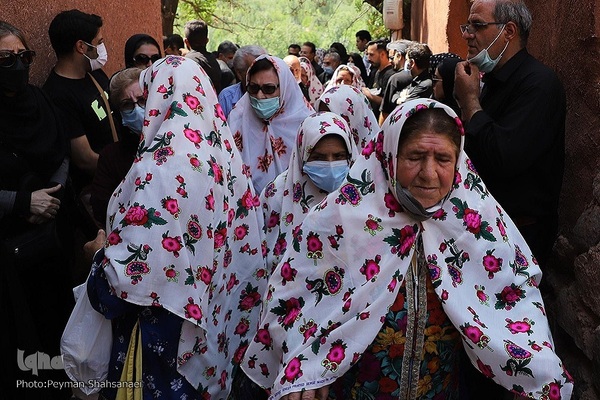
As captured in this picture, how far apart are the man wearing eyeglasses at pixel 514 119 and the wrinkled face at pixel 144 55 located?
2729 mm

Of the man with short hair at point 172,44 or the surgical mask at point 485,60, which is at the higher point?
the surgical mask at point 485,60

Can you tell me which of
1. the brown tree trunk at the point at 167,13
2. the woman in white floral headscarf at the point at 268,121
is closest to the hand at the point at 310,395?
the woman in white floral headscarf at the point at 268,121

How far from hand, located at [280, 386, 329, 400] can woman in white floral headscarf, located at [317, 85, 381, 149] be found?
9.73 feet

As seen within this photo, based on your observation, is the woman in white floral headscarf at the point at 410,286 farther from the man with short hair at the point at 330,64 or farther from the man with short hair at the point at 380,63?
the man with short hair at the point at 330,64

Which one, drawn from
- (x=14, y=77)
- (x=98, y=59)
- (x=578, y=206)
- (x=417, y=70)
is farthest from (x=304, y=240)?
(x=417, y=70)

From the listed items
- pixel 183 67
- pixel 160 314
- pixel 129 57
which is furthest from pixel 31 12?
pixel 160 314

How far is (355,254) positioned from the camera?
8.21 feet

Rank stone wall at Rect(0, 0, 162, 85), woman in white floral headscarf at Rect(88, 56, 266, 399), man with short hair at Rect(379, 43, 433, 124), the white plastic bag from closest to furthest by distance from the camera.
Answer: woman in white floral headscarf at Rect(88, 56, 266, 399) → the white plastic bag → stone wall at Rect(0, 0, 162, 85) → man with short hair at Rect(379, 43, 433, 124)

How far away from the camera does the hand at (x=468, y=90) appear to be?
3574 mm

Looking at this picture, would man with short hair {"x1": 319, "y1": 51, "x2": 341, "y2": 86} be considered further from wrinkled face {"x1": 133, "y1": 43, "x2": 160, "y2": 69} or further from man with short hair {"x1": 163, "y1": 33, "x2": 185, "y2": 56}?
wrinkled face {"x1": 133, "y1": 43, "x2": 160, "y2": 69}

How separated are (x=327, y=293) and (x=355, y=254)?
168 mm

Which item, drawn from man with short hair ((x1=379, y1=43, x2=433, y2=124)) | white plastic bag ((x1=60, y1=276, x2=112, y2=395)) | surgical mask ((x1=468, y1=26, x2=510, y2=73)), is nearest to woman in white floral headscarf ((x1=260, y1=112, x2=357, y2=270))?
surgical mask ((x1=468, y1=26, x2=510, y2=73))

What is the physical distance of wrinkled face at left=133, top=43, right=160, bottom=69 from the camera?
5.62m

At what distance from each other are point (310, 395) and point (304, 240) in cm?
52
